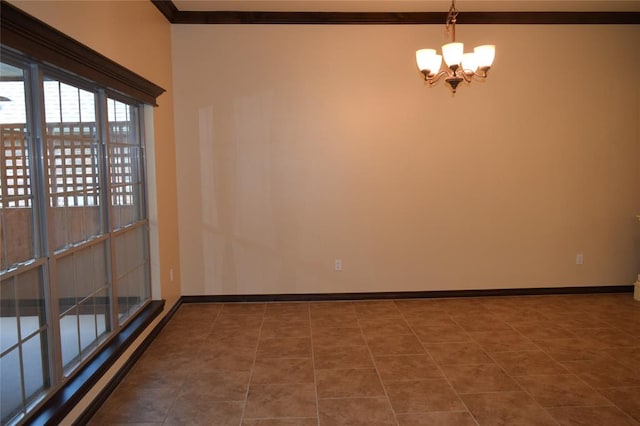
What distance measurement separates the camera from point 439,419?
287 cm

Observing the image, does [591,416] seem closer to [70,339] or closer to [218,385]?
[218,385]

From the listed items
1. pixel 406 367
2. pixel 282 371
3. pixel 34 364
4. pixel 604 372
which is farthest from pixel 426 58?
pixel 34 364

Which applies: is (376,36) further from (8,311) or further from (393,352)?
(8,311)

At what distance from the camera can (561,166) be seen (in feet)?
17.3

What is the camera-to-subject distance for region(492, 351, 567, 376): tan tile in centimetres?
349

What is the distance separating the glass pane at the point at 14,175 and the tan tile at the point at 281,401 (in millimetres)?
1562

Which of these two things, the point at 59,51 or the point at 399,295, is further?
the point at 399,295

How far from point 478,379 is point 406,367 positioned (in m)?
0.50

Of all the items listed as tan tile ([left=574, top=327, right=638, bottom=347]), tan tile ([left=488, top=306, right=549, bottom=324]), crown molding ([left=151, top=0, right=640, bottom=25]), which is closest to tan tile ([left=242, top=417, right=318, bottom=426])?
tan tile ([left=488, top=306, right=549, bottom=324])

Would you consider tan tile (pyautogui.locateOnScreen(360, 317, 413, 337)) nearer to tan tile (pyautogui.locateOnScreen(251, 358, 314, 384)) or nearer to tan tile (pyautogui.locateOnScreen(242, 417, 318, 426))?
tan tile (pyautogui.locateOnScreen(251, 358, 314, 384))

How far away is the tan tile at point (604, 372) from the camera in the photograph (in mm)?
3298

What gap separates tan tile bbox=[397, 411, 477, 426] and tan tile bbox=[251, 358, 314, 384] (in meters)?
0.76

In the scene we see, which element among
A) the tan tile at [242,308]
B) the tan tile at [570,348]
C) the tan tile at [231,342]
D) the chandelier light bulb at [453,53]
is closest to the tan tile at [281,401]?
the tan tile at [231,342]

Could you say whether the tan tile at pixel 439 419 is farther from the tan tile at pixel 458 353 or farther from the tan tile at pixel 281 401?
the tan tile at pixel 458 353
